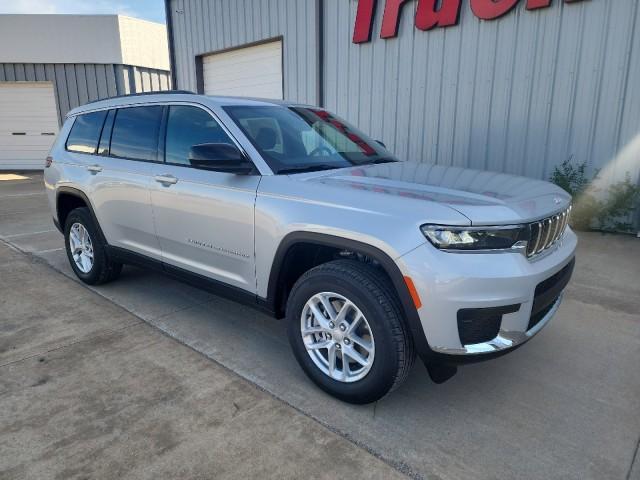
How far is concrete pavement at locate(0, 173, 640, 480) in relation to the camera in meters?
Answer: 2.31

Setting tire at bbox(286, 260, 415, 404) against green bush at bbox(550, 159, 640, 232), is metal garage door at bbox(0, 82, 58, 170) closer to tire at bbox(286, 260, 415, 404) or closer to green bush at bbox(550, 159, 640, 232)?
green bush at bbox(550, 159, 640, 232)

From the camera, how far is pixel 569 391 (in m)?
2.88

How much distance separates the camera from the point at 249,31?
1052cm

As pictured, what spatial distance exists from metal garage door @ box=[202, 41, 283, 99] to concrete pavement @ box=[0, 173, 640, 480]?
7.22 m

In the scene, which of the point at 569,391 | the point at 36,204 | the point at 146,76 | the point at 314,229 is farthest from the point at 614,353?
the point at 146,76

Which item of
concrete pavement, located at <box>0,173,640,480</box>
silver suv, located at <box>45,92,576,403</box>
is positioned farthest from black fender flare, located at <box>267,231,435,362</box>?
concrete pavement, located at <box>0,173,640,480</box>

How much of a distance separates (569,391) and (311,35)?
8.31 meters

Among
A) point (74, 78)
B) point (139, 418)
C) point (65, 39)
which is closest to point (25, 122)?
point (74, 78)

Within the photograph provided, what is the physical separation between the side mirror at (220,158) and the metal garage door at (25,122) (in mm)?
16532

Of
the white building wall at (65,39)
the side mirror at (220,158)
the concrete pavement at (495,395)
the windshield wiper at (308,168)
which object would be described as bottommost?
the concrete pavement at (495,395)

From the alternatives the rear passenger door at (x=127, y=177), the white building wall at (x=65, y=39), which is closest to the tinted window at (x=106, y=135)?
the rear passenger door at (x=127, y=177)

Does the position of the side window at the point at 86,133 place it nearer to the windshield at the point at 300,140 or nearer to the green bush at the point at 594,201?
the windshield at the point at 300,140

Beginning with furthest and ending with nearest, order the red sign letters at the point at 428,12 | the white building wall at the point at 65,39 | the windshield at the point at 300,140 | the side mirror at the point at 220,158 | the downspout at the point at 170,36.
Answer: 1. the white building wall at the point at 65,39
2. the downspout at the point at 170,36
3. the red sign letters at the point at 428,12
4. the windshield at the point at 300,140
5. the side mirror at the point at 220,158

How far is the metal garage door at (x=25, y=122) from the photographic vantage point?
16594 millimetres
